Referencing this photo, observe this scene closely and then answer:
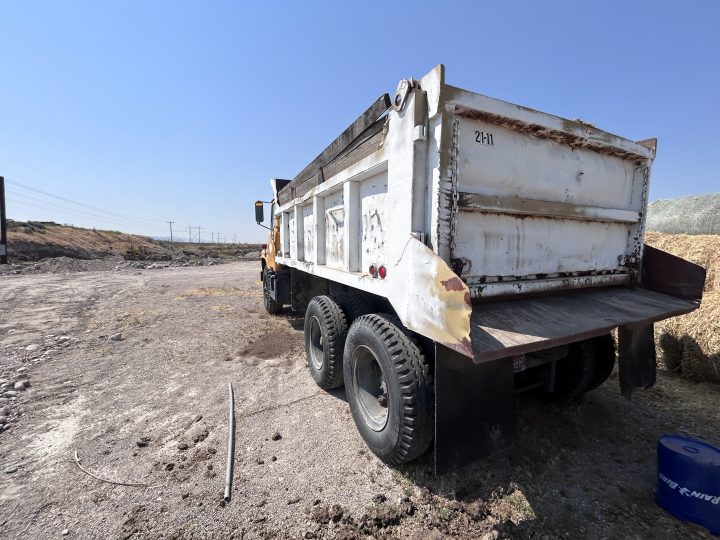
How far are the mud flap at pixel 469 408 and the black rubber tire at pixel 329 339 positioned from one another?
1630mm

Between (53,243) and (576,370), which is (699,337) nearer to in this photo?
(576,370)

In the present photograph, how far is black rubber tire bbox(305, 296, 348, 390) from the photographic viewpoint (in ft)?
11.8

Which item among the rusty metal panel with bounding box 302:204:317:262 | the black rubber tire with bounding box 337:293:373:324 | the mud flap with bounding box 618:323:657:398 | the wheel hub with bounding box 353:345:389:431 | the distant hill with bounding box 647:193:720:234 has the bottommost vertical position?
the wheel hub with bounding box 353:345:389:431

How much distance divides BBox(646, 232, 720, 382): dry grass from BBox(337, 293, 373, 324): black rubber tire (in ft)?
13.3

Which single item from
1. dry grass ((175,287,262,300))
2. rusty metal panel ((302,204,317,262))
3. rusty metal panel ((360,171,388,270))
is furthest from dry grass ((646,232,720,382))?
dry grass ((175,287,262,300))

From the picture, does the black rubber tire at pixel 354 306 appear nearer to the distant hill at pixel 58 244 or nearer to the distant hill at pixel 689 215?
the distant hill at pixel 689 215

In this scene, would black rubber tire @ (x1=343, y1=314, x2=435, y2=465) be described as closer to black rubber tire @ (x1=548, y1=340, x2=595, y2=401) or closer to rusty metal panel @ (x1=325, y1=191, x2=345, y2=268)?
rusty metal panel @ (x1=325, y1=191, x2=345, y2=268)

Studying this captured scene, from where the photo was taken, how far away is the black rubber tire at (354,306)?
3.58 m

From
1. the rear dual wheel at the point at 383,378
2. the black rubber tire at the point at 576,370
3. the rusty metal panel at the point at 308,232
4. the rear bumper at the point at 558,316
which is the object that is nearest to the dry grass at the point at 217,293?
the rusty metal panel at the point at 308,232

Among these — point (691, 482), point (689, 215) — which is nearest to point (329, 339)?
point (691, 482)

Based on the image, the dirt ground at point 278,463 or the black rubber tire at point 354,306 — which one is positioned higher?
the black rubber tire at point 354,306

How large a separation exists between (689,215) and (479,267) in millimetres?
10402

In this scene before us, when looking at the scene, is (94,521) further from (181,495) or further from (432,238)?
(432,238)

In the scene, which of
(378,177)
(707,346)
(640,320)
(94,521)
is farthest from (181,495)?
(707,346)
